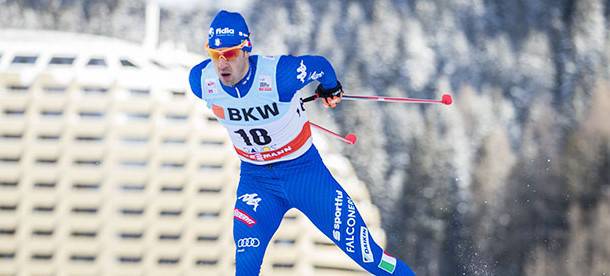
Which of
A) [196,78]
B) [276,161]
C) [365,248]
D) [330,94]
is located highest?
[196,78]

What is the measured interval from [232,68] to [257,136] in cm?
24

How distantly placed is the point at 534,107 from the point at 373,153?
48.4 inches

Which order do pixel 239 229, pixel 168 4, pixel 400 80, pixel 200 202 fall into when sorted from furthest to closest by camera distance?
pixel 400 80 < pixel 168 4 < pixel 200 202 < pixel 239 229

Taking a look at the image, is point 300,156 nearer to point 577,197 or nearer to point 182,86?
point 182,86

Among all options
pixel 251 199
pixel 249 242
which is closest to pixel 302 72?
pixel 251 199

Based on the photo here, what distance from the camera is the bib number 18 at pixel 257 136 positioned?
8.37 ft

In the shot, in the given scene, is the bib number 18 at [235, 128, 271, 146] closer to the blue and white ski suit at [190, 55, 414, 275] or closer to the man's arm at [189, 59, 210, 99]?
the blue and white ski suit at [190, 55, 414, 275]

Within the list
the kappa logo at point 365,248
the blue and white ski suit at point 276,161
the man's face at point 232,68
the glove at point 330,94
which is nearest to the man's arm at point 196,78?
the blue and white ski suit at point 276,161

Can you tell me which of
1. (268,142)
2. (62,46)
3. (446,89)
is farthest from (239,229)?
(446,89)

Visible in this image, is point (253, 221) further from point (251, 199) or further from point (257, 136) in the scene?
point (257, 136)

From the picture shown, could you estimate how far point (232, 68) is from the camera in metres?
2.43

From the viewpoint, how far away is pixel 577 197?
6219 mm

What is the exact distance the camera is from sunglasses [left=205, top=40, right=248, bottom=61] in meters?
2.40

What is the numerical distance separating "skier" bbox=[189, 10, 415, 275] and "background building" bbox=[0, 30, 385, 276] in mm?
1669
